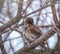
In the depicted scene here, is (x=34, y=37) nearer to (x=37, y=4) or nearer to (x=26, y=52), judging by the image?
(x=26, y=52)

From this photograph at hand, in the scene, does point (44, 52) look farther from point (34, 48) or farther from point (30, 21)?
point (30, 21)

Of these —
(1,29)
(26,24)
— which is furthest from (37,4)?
(1,29)

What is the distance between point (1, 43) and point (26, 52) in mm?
238

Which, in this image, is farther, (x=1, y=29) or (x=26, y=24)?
(x=26, y=24)

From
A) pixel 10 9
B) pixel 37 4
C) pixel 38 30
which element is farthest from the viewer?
pixel 10 9

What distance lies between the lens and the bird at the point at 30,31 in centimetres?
254

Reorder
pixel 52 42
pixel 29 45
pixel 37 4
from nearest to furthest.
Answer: pixel 29 45 < pixel 52 42 < pixel 37 4

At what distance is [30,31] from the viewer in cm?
263

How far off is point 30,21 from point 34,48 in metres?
0.40

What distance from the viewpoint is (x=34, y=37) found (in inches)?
103

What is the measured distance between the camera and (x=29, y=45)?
2279 mm

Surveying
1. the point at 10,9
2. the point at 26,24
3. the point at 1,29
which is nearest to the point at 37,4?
the point at 10,9

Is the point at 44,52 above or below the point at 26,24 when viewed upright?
below

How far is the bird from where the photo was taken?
2535 millimetres
